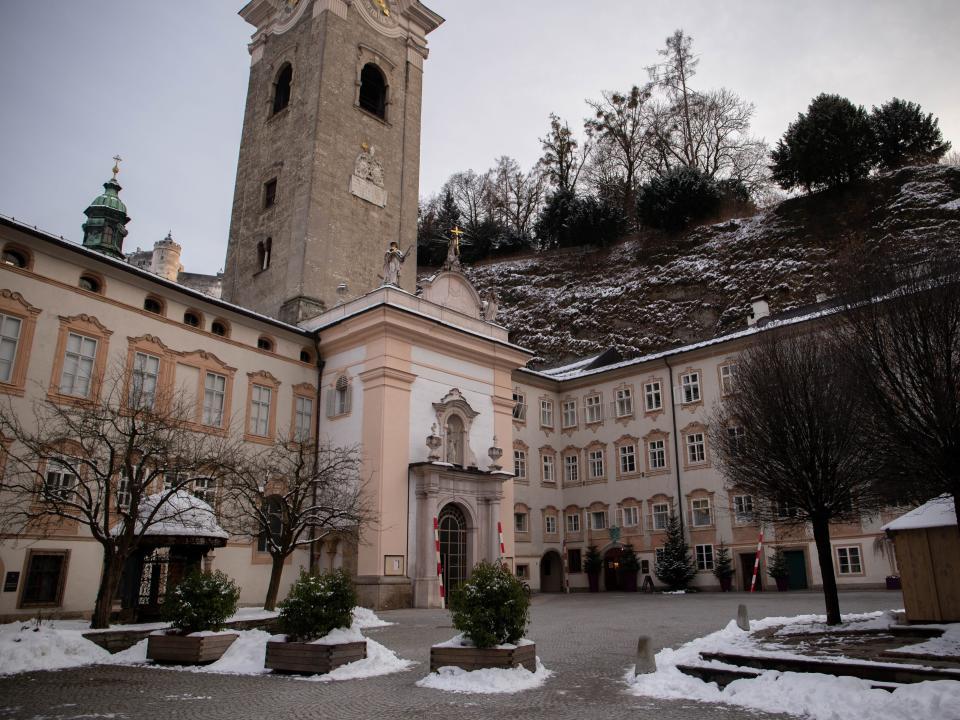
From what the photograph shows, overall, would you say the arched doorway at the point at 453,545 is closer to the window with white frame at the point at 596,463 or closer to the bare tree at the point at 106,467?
the bare tree at the point at 106,467

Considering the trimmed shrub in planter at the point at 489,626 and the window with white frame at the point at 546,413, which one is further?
the window with white frame at the point at 546,413

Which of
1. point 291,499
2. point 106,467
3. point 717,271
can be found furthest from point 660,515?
point 106,467

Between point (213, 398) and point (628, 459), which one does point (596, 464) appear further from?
point (213, 398)

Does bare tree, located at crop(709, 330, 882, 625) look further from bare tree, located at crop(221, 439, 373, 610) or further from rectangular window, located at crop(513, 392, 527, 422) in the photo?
rectangular window, located at crop(513, 392, 527, 422)

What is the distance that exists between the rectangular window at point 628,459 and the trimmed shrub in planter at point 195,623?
2634 cm

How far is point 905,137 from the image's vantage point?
53.2 m

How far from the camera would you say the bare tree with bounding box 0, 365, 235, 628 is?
1480cm

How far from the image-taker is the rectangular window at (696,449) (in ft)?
111

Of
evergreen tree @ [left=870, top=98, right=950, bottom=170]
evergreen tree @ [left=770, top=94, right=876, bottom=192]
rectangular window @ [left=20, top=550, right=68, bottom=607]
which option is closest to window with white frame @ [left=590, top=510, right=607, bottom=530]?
rectangular window @ [left=20, top=550, right=68, bottom=607]

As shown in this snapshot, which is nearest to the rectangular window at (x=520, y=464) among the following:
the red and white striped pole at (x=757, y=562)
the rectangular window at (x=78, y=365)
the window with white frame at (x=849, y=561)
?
the red and white striped pole at (x=757, y=562)

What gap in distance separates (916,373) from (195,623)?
487 inches

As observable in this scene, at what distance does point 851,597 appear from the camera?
79.4 feet

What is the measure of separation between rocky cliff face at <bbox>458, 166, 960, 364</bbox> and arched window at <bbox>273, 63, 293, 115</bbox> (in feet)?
78.0

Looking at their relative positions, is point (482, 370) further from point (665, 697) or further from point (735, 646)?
point (665, 697)
